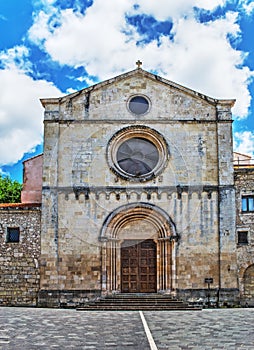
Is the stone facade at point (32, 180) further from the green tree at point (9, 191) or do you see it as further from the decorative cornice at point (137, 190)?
the green tree at point (9, 191)

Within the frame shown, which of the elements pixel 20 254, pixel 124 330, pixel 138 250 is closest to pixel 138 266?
pixel 138 250

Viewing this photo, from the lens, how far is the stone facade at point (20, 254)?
81.4 feet

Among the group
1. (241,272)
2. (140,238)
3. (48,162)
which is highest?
(48,162)

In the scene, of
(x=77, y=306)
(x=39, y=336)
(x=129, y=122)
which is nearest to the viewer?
(x=39, y=336)

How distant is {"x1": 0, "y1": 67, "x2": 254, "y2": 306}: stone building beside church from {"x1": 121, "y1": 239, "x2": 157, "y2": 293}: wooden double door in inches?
1.9

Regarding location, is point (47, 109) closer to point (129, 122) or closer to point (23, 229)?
point (129, 122)

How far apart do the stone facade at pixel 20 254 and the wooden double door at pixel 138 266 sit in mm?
4209

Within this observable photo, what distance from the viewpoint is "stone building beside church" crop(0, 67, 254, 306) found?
24781 millimetres

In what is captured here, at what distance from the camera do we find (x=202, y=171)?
2558 centimetres

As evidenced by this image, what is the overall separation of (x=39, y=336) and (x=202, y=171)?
13.5m

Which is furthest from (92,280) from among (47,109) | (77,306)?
(47,109)

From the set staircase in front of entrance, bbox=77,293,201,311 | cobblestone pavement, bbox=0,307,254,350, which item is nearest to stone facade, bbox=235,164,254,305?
staircase in front of entrance, bbox=77,293,201,311

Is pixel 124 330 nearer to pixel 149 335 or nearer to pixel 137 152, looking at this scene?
pixel 149 335

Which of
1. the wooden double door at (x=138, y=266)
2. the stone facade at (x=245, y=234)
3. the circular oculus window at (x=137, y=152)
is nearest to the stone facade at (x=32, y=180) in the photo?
the circular oculus window at (x=137, y=152)
